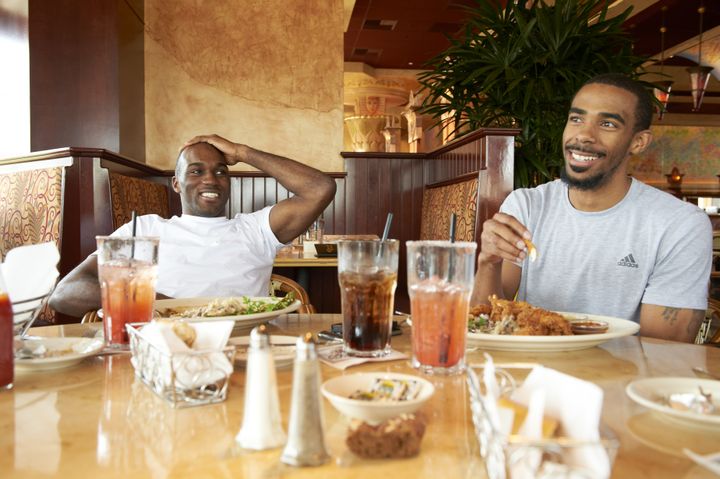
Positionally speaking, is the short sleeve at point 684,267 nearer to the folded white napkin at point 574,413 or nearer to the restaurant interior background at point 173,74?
the folded white napkin at point 574,413

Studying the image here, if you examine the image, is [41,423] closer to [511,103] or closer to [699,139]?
[511,103]

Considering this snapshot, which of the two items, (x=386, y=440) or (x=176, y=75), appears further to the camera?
(x=176, y=75)

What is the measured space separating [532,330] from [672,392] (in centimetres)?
36

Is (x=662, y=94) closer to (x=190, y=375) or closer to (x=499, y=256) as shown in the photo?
(x=499, y=256)

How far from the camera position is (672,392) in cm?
87

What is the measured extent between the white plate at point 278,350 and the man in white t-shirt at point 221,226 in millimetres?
1129

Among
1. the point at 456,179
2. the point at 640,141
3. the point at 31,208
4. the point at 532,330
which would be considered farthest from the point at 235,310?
the point at 456,179

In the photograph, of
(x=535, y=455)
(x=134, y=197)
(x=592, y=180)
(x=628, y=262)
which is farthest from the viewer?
(x=134, y=197)

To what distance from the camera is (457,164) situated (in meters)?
4.14

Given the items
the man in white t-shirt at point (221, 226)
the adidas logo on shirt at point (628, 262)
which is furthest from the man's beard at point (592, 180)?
the man in white t-shirt at point (221, 226)

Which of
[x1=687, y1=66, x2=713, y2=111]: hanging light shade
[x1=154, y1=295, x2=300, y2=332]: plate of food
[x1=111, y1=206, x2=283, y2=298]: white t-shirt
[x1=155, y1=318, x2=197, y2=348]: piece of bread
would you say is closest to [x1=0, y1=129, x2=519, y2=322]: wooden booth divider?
[x1=111, y1=206, x2=283, y2=298]: white t-shirt

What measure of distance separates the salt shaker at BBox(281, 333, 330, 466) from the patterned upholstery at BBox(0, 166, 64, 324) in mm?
3165

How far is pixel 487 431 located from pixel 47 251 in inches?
36.0

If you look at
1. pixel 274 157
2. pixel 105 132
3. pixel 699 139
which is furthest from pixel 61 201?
pixel 699 139
